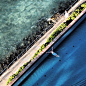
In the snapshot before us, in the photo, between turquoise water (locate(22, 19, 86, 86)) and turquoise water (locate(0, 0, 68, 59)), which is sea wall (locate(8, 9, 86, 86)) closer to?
turquoise water (locate(22, 19, 86, 86))

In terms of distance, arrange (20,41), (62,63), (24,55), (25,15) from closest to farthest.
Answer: (62,63) → (24,55) → (20,41) → (25,15)

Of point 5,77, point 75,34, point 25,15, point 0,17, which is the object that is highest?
point 0,17

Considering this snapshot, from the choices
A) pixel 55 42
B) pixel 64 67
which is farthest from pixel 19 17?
pixel 64 67

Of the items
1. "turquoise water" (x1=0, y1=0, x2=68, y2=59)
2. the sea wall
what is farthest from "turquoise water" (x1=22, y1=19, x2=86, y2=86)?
"turquoise water" (x1=0, y1=0, x2=68, y2=59)

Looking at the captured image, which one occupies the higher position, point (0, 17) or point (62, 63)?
point (0, 17)

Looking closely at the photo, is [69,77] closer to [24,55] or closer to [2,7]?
[24,55]

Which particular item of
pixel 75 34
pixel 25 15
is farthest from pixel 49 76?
pixel 25 15
